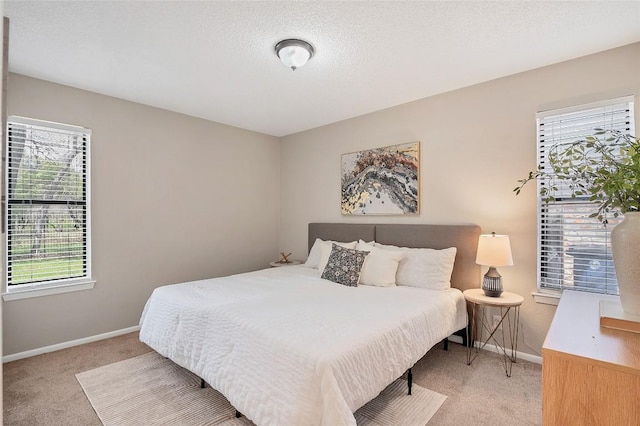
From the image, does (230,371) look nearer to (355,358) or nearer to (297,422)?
(297,422)

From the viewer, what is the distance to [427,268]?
305 centimetres

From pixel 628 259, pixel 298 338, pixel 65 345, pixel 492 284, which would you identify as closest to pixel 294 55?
pixel 298 338

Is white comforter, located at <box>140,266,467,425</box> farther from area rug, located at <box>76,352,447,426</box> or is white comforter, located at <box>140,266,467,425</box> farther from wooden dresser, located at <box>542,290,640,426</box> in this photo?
wooden dresser, located at <box>542,290,640,426</box>

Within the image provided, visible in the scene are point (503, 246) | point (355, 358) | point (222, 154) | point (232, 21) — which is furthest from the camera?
point (222, 154)

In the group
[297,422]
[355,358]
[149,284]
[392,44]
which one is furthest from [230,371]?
[392,44]

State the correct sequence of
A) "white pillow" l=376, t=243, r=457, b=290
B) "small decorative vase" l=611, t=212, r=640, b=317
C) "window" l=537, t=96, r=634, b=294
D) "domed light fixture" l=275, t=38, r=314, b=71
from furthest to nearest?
"white pillow" l=376, t=243, r=457, b=290 → "window" l=537, t=96, r=634, b=294 → "domed light fixture" l=275, t=38, r=314, b=71 → "small decorative vase" l=611, t=212, r=640, b=317

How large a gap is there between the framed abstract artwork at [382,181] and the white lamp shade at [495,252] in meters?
0.92

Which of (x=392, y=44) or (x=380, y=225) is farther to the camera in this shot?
(x=380, y=225)

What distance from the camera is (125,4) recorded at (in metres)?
2.00

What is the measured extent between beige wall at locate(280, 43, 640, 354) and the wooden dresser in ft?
5.21

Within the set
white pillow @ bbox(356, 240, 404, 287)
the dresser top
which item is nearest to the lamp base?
white pillow @ bbox(356, 240, 404, 287)

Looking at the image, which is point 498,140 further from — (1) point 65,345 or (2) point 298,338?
(1) point 65,345

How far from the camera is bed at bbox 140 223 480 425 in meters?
1.67

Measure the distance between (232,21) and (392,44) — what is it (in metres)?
1.15
